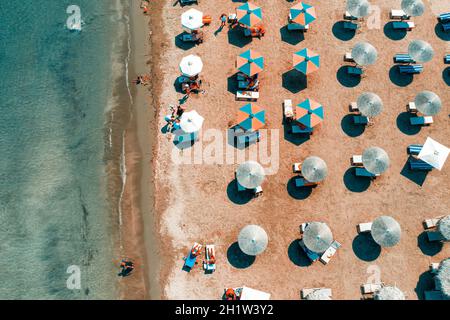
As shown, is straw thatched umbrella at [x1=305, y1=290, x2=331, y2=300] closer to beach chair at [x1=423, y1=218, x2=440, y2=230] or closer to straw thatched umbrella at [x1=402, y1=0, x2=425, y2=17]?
beach chair at [x1=423, y1=218, x2=440, y2=230]

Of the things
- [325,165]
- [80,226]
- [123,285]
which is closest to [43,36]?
[80,226]

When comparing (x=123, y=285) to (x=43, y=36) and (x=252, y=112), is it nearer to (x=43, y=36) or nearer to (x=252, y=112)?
(x=252, y=112)

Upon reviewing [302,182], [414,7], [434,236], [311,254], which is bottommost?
[311,254]

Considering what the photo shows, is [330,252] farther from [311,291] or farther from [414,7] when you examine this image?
[414,7]

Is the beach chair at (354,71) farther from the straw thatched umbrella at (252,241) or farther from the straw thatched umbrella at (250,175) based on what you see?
the straw thatched umbrella at (252,241)

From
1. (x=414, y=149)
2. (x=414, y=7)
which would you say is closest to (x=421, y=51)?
(x=414, y=7)
